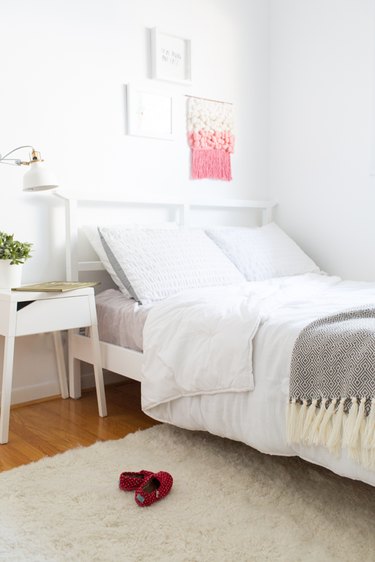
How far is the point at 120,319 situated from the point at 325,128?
178 centimetres

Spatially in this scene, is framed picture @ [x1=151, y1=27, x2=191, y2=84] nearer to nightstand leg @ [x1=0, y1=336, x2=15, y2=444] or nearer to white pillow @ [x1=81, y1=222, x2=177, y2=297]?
white pillow @ [x1=81, y1=222, x2=177, y2=297]

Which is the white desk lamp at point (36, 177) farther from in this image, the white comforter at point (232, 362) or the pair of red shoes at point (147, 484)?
the pair of red shoes at point (147, 484)

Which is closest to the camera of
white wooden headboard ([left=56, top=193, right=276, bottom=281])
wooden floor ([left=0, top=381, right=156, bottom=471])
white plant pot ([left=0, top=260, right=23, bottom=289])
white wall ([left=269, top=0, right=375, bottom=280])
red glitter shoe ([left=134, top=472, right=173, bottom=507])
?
red glitter shoe ([left=134, top=472, right=173, bottom=507])

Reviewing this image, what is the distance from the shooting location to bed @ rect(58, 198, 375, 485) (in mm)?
1408

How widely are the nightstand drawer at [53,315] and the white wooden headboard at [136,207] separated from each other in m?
0.35

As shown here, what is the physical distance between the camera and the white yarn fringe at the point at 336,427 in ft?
4.34

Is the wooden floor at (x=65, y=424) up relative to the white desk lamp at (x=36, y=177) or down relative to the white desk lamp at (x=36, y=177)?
down

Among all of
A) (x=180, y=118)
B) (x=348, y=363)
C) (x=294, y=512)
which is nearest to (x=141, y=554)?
(x=294, y=512)

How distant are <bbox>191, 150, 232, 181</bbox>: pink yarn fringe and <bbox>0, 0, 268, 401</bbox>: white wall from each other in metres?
0.04

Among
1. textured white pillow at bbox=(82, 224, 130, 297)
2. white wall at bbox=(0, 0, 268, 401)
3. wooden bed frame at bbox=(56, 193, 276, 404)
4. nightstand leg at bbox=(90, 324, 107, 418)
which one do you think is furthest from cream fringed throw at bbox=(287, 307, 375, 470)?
white wall at bbox=(0, 0, 268, 401)

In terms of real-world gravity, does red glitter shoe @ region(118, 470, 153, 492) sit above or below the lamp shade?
below

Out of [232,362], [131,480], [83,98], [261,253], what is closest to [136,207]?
[83,98]

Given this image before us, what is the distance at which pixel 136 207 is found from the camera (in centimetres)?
290

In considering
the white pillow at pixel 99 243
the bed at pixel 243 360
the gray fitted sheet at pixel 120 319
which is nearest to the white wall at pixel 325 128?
the bed at pixel 243 360
